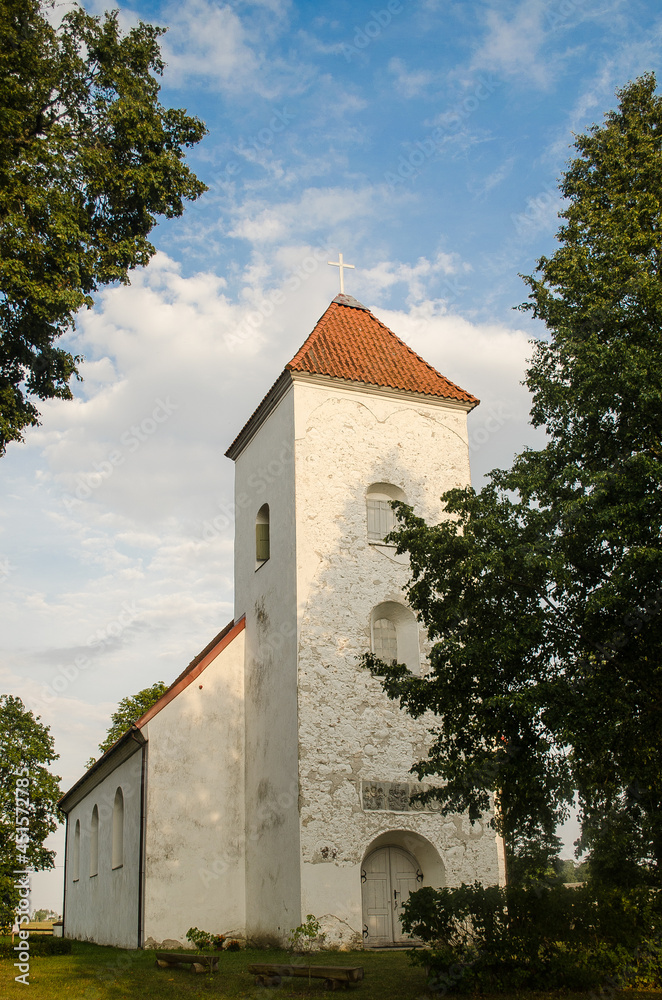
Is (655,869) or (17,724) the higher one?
(17,724)

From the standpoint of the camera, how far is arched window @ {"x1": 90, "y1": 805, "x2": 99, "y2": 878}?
2292 cm

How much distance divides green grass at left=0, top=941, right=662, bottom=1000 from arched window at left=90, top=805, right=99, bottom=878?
750cm

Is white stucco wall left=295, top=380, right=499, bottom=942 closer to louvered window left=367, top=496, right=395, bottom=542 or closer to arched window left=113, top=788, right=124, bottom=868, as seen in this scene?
louvered window left=367, top=496, right=395, bottom=542

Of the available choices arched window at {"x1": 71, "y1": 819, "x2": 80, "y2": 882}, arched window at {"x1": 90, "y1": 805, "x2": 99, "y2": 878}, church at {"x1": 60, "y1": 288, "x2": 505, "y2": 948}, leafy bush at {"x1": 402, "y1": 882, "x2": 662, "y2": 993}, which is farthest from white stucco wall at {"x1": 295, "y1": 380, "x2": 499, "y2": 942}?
arched window at {"x1": 71, "y1": 819, "x2": 80, "y2": 882}

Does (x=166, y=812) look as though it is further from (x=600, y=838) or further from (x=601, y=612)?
(x=601, y=612)

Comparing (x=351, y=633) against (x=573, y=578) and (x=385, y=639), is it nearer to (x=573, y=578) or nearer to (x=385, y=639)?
(x=385, y=639)

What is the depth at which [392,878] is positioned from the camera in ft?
52.4

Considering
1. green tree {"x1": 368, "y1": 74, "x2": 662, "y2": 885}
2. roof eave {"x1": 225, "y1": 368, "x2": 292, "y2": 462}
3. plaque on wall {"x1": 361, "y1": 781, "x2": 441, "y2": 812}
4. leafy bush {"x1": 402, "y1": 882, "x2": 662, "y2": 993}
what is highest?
roof eave {"x1": 225, "y1": 368, "x2": 292, "y2": 462}

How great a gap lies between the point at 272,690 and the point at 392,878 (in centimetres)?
424

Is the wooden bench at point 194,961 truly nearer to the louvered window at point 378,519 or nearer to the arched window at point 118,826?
the arched window at point 118,826

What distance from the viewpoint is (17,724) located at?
26.6 meters

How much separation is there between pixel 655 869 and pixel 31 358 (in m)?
10.8

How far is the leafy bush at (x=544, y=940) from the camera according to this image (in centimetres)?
939

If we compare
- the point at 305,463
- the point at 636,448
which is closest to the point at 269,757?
the point at 305,463
